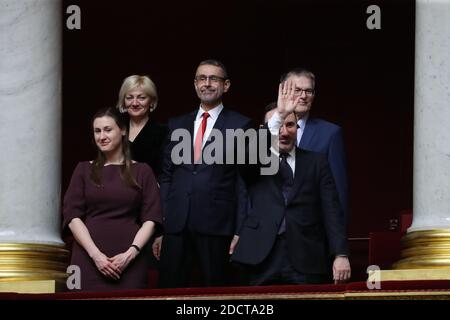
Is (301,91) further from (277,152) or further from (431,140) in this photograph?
(431,140)

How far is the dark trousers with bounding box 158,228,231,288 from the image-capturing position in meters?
13.2

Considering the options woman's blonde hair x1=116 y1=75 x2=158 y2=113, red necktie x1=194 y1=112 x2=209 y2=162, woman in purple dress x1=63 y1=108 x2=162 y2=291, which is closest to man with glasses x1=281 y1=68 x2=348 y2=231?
red necktie x1=194 y1=112 x2=209 y2=162

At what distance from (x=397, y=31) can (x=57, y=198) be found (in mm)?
6564

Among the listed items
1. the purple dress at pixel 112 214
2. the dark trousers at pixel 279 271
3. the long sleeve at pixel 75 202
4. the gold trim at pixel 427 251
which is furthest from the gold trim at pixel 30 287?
the gold trim at pixel 427 251

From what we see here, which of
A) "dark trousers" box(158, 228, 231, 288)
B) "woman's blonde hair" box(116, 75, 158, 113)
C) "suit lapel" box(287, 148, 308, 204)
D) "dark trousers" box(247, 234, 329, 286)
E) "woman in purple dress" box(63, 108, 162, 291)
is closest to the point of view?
"dark trousers" box(247, 234, 329, 286)

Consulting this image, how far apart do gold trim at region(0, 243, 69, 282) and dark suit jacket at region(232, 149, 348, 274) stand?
67.5 inches

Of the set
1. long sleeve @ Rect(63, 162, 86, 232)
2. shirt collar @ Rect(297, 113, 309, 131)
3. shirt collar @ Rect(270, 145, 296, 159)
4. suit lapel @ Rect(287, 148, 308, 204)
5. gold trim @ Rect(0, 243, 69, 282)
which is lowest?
gold trim @ Rect(0, 243, 69, 282)

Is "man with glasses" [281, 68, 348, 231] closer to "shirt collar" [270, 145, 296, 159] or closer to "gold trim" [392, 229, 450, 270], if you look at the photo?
"shirt collar" [270, 145, 296, 159]

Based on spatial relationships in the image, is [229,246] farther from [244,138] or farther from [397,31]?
[397,31]

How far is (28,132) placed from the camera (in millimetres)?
13820

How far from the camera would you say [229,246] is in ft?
43.6

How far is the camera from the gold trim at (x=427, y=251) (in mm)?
12969
